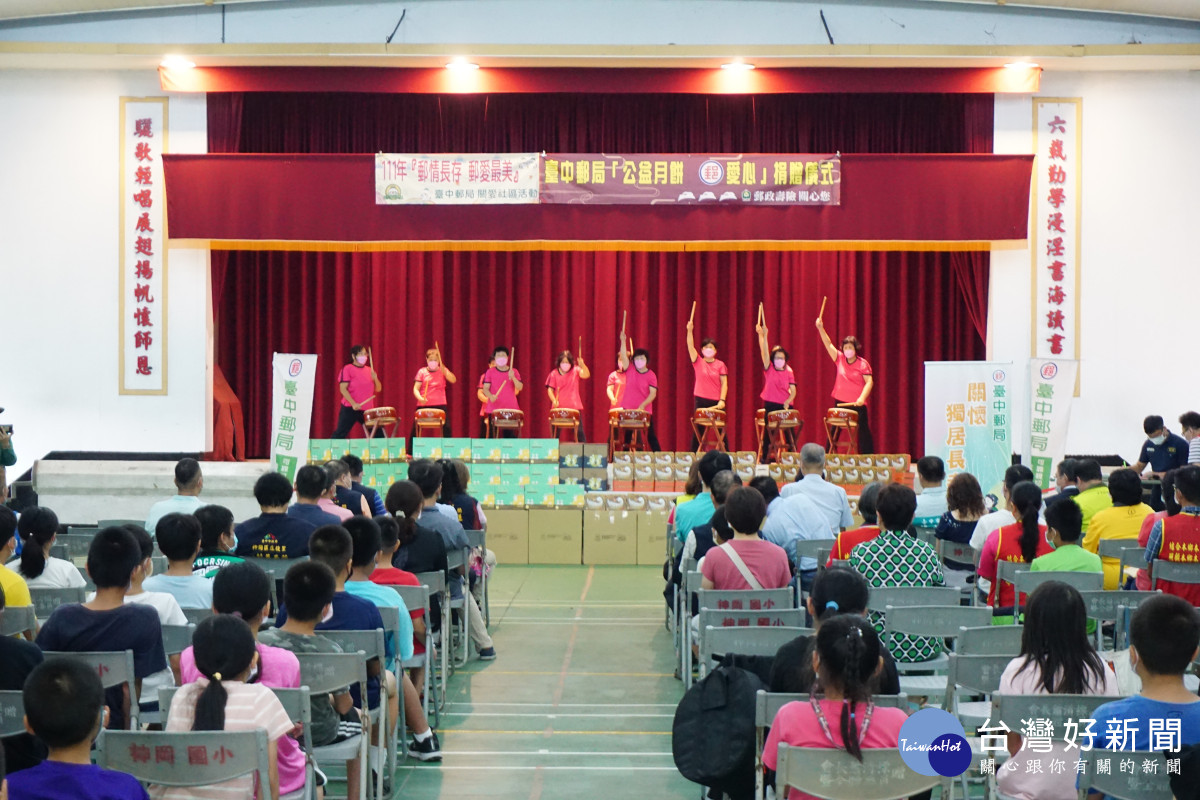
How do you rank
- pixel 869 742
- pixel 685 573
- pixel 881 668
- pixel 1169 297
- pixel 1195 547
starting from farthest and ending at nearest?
pixel 1169 297
pixel 685 573
pixel 1195 547
pixel 881 668
pixel 869 742

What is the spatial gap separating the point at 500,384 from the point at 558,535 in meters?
2.94

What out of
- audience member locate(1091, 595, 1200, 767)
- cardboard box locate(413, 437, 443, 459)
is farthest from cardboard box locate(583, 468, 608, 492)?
audience member locate(1091, 595, 1200, 767)

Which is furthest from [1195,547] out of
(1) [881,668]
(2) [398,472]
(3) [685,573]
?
(2) [398,472]

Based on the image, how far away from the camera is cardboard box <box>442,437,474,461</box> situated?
37.3ft

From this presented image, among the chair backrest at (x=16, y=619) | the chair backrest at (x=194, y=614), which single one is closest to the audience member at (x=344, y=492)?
the chair backrest at (x=194, y=614)

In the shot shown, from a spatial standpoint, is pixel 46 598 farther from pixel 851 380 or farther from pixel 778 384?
pixel 851 380

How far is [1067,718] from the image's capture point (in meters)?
3.42

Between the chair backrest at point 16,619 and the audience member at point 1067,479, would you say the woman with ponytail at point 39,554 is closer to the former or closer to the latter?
the chair backrest at point 16,619

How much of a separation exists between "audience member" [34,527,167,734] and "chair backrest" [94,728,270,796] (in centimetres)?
94

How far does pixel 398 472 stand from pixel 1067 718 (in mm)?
8446

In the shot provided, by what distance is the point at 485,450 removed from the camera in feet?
37.2

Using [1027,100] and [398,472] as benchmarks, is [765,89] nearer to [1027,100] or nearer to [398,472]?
[1027,100]

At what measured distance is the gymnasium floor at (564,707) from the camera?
516 cm

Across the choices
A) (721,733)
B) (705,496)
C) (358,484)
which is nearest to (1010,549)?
(705,496)
